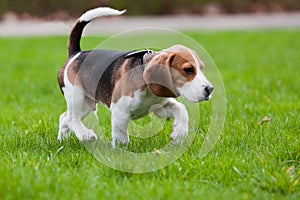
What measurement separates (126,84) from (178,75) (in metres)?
0.44

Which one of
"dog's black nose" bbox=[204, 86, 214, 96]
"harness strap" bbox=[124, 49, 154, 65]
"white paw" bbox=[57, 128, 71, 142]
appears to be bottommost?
"white paw" bbox=[57, 128, 71, 142]

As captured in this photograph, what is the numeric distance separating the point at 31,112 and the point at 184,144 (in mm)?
2128

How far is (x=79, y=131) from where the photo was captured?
15.0 feet

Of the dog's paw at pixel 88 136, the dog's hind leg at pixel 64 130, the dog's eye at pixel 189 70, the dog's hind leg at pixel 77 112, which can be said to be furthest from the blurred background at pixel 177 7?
the dog's eye at pixel 189 70

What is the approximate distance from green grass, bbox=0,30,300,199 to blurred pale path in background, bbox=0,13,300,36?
7277mm

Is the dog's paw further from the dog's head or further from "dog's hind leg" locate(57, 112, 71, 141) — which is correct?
the dog's head

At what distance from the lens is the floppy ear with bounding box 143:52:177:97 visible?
3832 mm

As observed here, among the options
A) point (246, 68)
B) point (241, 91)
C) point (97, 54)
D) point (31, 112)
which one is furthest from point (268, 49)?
point (97, 54)

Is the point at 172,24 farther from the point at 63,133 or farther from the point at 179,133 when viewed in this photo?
the point at 179,133

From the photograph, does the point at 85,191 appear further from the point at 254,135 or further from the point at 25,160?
the point at 254,135

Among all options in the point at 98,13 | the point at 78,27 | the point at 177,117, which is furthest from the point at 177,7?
the point at 177,117

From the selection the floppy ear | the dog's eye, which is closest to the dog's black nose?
the dog's eye

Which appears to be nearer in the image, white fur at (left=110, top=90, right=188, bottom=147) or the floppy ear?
the floppy ear

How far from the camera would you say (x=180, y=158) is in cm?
396
